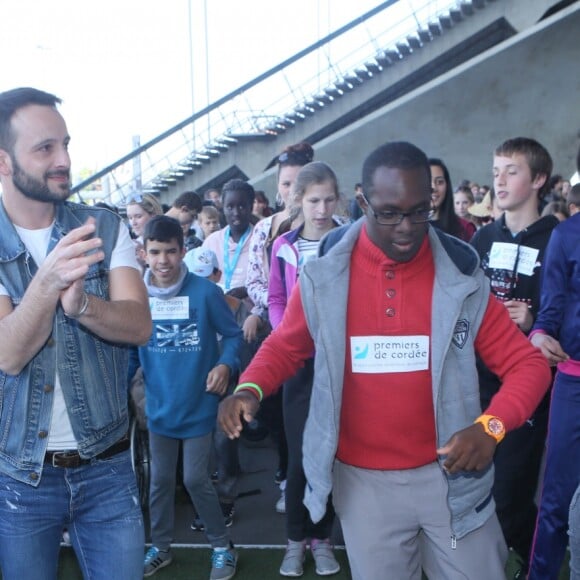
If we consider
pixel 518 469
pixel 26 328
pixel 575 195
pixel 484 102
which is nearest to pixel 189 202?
pixel 575 195

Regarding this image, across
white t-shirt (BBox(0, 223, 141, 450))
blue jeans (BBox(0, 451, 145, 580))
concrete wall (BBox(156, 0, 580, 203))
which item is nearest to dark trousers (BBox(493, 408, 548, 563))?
blue jeans (BBox(0, 451, 145, 580))

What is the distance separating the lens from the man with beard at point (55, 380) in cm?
213

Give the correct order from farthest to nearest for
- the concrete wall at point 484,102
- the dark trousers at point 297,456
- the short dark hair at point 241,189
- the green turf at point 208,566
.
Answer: the concrete wall at point 484,102, the short dark hair at point 241,189, the green turf at point 208,566, the dark trousers at point 297,456

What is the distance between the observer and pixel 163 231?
3928 mm

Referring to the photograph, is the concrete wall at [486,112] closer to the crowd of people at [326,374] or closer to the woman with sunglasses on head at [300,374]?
the woman with sunglasses on head at [300,374]

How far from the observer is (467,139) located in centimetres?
1728

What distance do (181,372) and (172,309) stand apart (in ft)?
1.16

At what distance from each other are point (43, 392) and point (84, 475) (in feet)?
0.99

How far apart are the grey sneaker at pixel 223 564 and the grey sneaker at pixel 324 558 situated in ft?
1.52

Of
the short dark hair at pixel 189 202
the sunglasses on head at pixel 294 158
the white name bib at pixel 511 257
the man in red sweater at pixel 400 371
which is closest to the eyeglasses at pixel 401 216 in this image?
the man in red sweater at pixel 400 371

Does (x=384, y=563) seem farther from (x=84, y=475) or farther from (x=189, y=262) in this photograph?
(x=189, y=262)

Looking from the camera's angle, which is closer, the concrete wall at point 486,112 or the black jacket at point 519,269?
the black jacket at point 519,269

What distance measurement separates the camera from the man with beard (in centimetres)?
213

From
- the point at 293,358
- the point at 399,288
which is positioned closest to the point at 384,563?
the point at 293,358
